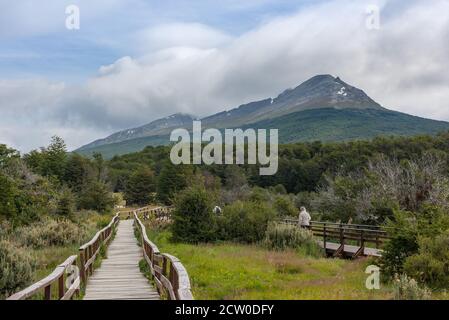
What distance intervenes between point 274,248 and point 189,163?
66398mm

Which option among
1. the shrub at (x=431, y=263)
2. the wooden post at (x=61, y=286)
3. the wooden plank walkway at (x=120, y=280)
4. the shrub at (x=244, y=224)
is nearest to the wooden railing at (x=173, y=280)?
the wooden plank walkway at (x=120, y=280)

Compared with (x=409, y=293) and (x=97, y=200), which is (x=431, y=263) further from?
(x=97, y=200)

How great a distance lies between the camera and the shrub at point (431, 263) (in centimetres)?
1227

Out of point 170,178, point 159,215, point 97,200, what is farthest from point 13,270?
point 170,178

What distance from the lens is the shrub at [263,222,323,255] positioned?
21.8m

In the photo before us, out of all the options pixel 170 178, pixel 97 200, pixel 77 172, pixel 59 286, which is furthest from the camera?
pixel 77 172

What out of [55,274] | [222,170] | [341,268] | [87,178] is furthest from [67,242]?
[222,170]

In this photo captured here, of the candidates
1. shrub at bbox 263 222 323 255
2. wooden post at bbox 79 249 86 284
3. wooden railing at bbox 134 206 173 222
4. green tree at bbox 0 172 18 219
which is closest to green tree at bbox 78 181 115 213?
wooden railing at bbox 134 206 173 222

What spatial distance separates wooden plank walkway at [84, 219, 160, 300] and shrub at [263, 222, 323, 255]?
207 inches

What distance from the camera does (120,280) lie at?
14.5m

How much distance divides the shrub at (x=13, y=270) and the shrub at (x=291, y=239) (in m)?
10.8

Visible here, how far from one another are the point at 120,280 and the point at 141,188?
74.0 meters

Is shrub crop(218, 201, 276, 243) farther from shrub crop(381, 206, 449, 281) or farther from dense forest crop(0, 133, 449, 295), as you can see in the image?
shrub crop(381, 206, 449, 281)

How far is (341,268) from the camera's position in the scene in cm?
1634
